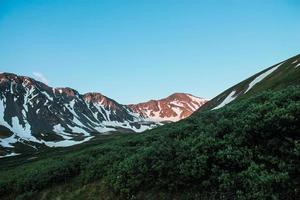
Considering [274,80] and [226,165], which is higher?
[274,80]

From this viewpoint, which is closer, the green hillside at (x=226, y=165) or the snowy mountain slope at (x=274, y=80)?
the green hillside at (x=226, y=165)

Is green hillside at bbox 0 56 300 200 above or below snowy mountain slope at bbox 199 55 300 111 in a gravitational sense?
below

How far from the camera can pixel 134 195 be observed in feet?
45.6

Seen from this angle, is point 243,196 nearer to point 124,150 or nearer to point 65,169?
point 124,150

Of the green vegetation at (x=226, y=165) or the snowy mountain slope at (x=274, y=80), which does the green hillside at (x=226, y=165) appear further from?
the snowy mountain slope at (x=274, y=80)

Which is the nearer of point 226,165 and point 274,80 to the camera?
point 226,165

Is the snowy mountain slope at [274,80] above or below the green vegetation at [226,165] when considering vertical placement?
above

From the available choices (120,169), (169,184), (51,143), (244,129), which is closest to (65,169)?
(120,169)

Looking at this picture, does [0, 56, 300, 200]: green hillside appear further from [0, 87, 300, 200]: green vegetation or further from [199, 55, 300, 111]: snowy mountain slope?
[199, 55, 300, 111]: snowy mountain slope

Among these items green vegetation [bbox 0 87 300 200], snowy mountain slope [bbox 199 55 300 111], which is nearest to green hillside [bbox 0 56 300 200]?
green vegetation [bbox 0 87 300 200]

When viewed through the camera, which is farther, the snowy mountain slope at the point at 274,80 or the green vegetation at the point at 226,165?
the snowy mountain slope at the point at 274,80

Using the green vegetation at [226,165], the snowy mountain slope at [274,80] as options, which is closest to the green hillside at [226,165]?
the green vegetation at [226,165]

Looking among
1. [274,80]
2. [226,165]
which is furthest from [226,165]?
[274,80]

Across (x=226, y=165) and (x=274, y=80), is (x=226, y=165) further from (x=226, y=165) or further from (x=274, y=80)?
(x=274, y=80)
